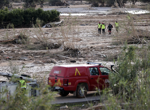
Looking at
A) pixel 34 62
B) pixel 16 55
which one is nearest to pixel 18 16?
pixel 16 55

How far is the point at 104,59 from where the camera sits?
2008cm

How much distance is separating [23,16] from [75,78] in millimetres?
31488

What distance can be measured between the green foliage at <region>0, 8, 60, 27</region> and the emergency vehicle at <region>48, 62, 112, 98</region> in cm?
2875

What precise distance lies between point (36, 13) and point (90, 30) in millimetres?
10378

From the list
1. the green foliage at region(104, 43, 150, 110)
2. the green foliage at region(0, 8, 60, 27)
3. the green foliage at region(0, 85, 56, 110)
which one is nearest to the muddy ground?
the green foliage at region(104, 43, 150, 110)

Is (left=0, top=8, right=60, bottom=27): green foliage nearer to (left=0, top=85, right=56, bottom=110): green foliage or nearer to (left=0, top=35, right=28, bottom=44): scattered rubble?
(left=0, top=35, right=28, bottom=44): scattered rubble

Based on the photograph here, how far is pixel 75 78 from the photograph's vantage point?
1065cm

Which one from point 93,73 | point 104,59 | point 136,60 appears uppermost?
point 136,60

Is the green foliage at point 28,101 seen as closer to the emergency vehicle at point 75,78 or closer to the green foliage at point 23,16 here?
the emergency vehicle at point 75,78

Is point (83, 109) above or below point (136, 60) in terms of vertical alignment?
below

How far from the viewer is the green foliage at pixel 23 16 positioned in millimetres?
38875

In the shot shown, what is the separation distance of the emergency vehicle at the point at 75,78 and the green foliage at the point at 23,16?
94.3 feet

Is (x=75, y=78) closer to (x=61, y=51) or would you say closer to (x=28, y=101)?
(x=28, y=101)

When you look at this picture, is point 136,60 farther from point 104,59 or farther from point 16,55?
point 16,55
